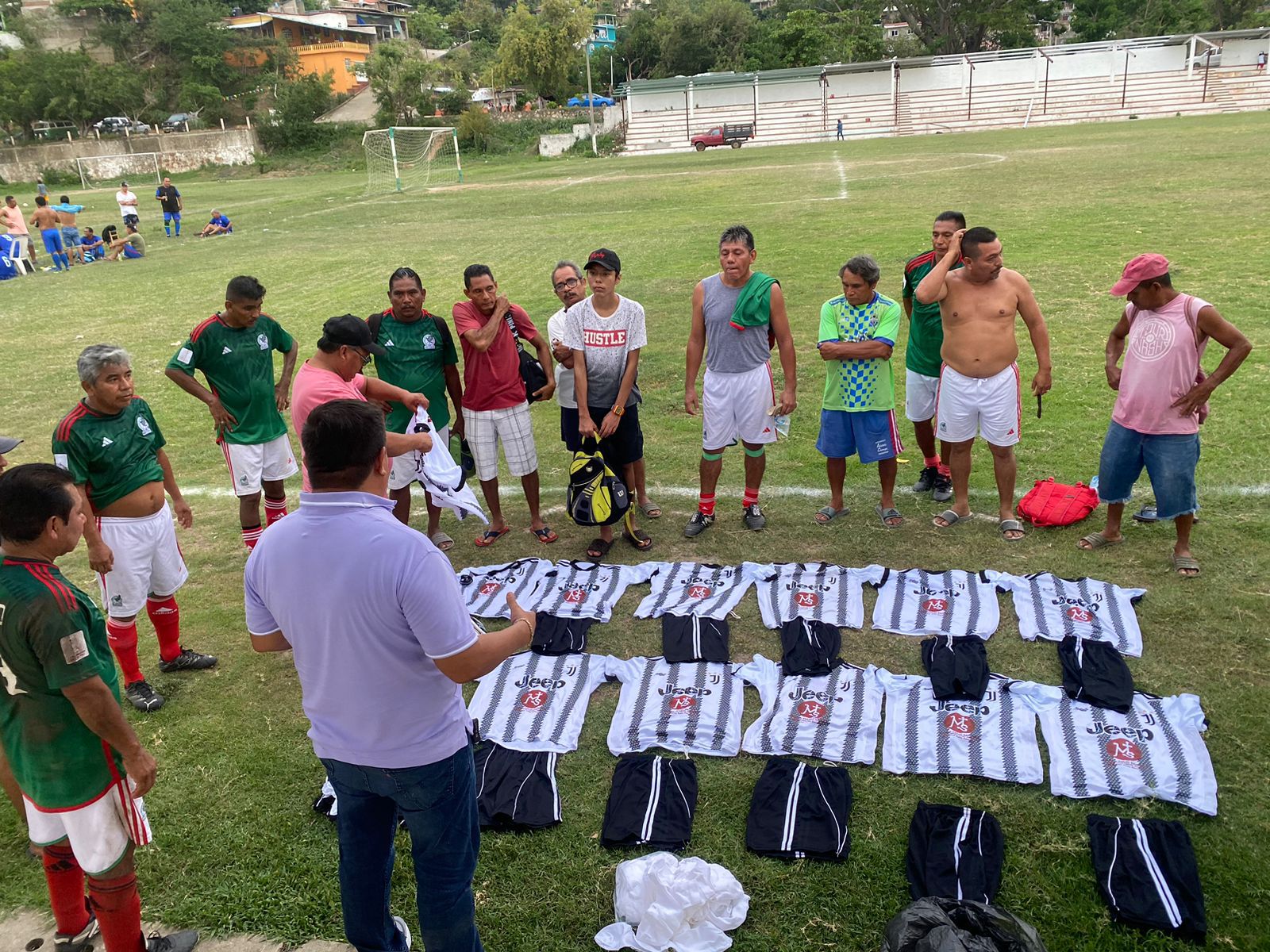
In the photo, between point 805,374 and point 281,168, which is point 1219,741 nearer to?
point 805,374

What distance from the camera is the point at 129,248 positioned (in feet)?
81.8

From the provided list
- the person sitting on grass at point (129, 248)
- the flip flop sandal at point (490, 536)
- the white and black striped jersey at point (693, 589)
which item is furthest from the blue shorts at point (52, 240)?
the white and black striped jersey at point (693, 589)

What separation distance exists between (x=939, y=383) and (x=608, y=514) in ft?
9.27

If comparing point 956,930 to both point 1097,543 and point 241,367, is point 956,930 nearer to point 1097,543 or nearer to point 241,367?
point 1097,543

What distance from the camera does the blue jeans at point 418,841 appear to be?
9.13 feet

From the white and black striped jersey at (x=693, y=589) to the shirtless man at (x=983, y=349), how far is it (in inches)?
80.2

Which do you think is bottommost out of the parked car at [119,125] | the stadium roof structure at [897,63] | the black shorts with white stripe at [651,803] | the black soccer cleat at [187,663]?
the black soccer cleat at [187,663]

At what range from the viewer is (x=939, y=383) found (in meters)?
6.92

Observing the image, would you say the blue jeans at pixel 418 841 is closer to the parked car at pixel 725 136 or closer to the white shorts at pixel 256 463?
the white shorts at pixel 256 463

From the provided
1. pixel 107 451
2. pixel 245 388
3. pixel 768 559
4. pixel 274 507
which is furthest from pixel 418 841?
pixel 274 507

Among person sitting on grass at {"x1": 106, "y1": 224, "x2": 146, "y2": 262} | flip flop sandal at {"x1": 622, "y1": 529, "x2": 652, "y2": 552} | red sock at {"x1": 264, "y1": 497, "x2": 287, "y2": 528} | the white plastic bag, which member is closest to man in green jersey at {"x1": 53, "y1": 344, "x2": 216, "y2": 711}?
red sock at {"x1": 264, "y1": 497, "x2": 287, "y2": 528}

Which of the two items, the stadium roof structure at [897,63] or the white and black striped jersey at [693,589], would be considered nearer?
the white and black striped jersey at [693,589]

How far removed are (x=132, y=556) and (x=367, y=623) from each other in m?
3.24

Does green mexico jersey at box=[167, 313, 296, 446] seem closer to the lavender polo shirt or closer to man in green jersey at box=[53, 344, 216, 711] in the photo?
man in green jersey at box=[53, 344, 216, 711]
